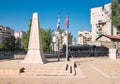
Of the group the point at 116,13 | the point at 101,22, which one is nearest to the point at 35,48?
the point at 116,13

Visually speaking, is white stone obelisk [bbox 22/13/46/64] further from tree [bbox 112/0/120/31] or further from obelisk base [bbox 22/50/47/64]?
tree [bbox 112/0/120/31]

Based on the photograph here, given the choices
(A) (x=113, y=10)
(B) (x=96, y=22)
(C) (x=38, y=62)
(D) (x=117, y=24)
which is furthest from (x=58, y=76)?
(B) (x=96, y=22)

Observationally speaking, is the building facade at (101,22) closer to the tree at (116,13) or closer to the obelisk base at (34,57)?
the tree at (116,13)

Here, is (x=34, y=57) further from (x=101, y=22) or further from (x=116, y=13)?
(x=101, y=22)

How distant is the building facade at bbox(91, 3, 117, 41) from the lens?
96.9 m

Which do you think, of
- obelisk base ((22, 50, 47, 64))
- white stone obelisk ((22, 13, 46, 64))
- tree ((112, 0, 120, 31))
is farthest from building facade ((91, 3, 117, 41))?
obelisk base ((22, 50, 47, 64))

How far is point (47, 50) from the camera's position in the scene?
61406mm

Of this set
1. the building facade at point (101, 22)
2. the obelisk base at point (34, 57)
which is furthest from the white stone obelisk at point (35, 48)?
the building facade at point (101, 22)

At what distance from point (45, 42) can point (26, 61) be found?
117 feet

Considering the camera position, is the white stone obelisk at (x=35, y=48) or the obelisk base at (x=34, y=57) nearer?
the obelisk base at (x=34, y=57)

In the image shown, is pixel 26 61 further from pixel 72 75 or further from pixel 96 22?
pixel 96 22

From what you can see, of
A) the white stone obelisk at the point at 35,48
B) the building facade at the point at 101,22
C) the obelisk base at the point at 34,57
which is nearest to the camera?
the obelisk base at the point at 34,57

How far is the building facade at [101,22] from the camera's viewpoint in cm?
9688

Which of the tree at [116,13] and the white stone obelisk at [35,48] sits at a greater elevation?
the tree at [116,13]
